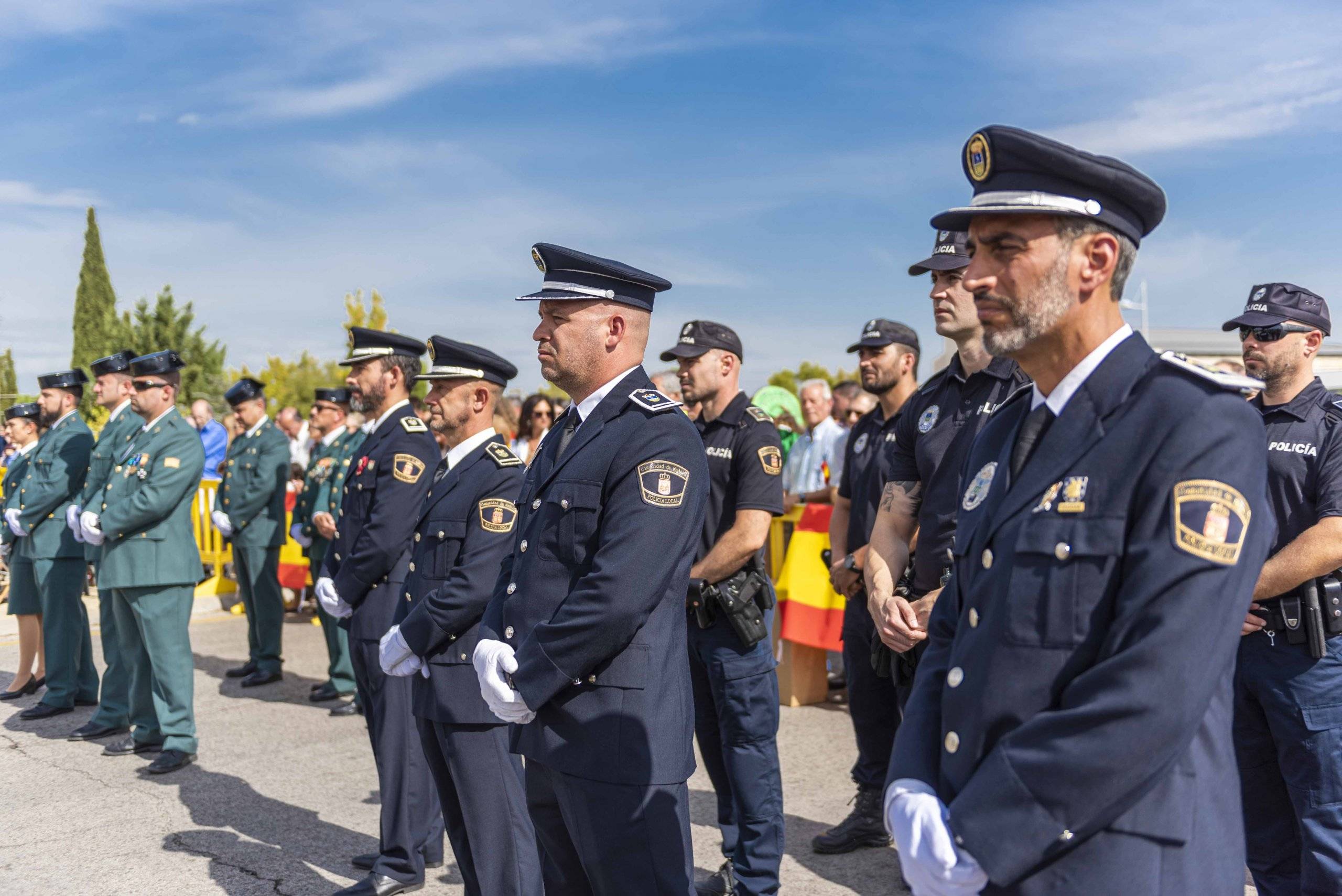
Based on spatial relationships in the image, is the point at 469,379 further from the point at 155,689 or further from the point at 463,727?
the point at 155,689

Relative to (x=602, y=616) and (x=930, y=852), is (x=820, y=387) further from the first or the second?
(x=930, y=852)

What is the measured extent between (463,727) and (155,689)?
3.62 metres

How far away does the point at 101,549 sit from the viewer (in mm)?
6988

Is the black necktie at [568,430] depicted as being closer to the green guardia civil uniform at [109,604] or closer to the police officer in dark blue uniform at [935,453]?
the police officer in dark blue uniform at [935,453]

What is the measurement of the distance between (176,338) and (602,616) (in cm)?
3631

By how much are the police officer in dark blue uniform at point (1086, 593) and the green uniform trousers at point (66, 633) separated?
25.1 feet

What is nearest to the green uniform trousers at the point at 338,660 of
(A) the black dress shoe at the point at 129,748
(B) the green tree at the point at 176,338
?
(A) the black dress shoe at the point at 129,748

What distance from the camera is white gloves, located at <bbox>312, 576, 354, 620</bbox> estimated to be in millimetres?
5109

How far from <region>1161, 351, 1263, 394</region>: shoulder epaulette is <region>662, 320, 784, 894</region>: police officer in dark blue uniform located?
280cm

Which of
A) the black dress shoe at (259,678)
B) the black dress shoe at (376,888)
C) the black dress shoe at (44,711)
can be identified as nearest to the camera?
the black dress shoe at (376,888)

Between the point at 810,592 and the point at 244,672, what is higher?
the point at 810,592

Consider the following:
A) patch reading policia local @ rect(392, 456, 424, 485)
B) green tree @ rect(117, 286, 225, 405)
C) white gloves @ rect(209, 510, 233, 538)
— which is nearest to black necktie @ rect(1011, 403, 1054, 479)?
patch reading policia local @ rect(392, 456, 424, 485)

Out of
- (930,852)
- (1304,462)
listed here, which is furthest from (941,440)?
(930,852)

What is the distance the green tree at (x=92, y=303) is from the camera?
4019 centimetres
